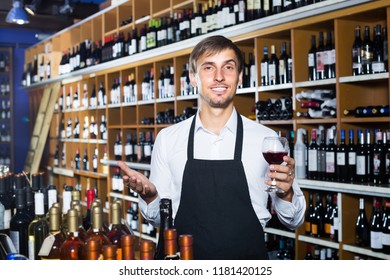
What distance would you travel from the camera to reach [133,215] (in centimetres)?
477

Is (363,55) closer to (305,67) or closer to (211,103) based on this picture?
(305,67)

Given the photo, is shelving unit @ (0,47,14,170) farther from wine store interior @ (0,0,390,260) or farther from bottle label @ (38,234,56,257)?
bottle label @ (38,234,56,257)

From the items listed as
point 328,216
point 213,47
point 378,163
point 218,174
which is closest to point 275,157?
point 218,174

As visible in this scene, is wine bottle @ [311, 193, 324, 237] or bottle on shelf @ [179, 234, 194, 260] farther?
wine bottle @ [311, 193, 324, 237]

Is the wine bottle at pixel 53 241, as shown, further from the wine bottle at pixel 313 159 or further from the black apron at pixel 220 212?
the wine bottle at pixel 313 159

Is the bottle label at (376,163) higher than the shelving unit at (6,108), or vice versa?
the shelving unit at (6,108)

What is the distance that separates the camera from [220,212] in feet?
5.06

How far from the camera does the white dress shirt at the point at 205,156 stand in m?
1.58

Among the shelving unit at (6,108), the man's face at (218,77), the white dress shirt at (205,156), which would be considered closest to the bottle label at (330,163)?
the white dress shirt at (205,156)

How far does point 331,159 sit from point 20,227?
155cm

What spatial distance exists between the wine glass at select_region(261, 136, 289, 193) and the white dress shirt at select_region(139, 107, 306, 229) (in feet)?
0.44

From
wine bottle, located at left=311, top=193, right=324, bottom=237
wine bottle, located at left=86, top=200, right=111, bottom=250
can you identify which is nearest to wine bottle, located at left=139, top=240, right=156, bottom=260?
wine bottle, located at left=86, top=200, right=111, bottom=250

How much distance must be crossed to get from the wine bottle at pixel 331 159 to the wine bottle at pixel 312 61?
349mm

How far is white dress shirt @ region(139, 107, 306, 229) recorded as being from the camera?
5.18 feet
